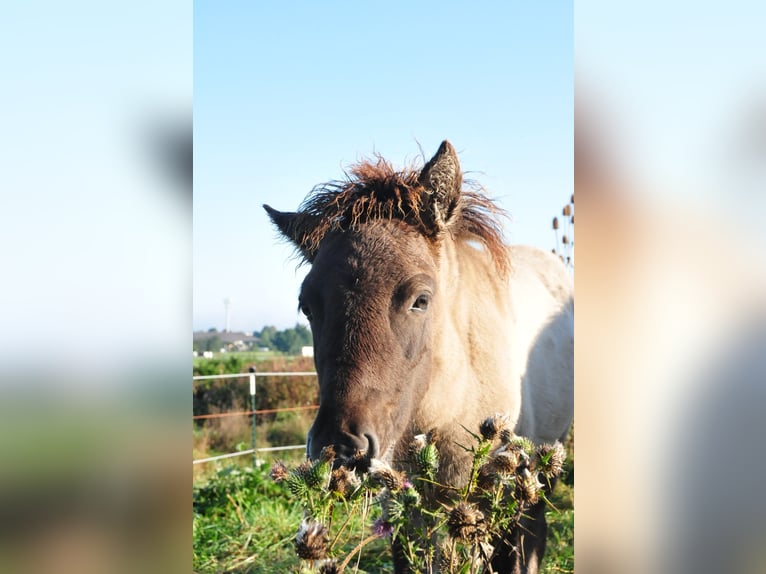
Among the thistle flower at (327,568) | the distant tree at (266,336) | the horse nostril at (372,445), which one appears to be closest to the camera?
the thistle flower at (327,568)

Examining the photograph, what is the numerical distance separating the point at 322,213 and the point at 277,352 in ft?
16.8

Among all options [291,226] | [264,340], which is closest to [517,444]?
[291,226]

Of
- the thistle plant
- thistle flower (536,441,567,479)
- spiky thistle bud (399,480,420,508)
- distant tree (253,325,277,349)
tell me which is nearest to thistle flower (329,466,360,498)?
the thistle plant

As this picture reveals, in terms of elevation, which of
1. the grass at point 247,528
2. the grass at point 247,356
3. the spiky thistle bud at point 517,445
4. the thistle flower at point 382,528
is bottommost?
the grass at point 247,528

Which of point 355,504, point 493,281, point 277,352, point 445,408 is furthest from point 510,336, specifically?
point 277,352

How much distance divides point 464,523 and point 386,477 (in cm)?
22

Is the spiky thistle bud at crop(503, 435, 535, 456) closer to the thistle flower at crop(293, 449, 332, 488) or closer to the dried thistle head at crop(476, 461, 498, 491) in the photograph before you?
the dried thistle head at crop(476, 461, 498, 491)

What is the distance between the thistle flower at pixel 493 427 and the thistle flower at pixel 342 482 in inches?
13.9

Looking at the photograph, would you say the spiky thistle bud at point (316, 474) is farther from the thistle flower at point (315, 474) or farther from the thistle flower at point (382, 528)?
the thistle flower at point (382, 528)

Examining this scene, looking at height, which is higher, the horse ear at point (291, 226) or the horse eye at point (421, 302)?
the horse ear at point (291, 226)

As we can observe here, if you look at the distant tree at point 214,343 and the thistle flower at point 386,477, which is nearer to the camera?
the thistle flower at point 386,477

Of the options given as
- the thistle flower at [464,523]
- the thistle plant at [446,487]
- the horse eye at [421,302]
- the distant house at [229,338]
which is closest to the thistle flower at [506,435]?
the thistle plant at [446,487]

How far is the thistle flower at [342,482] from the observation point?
5.20 ft

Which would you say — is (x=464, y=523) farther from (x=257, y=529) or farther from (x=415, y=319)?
(x=257, y=529)
